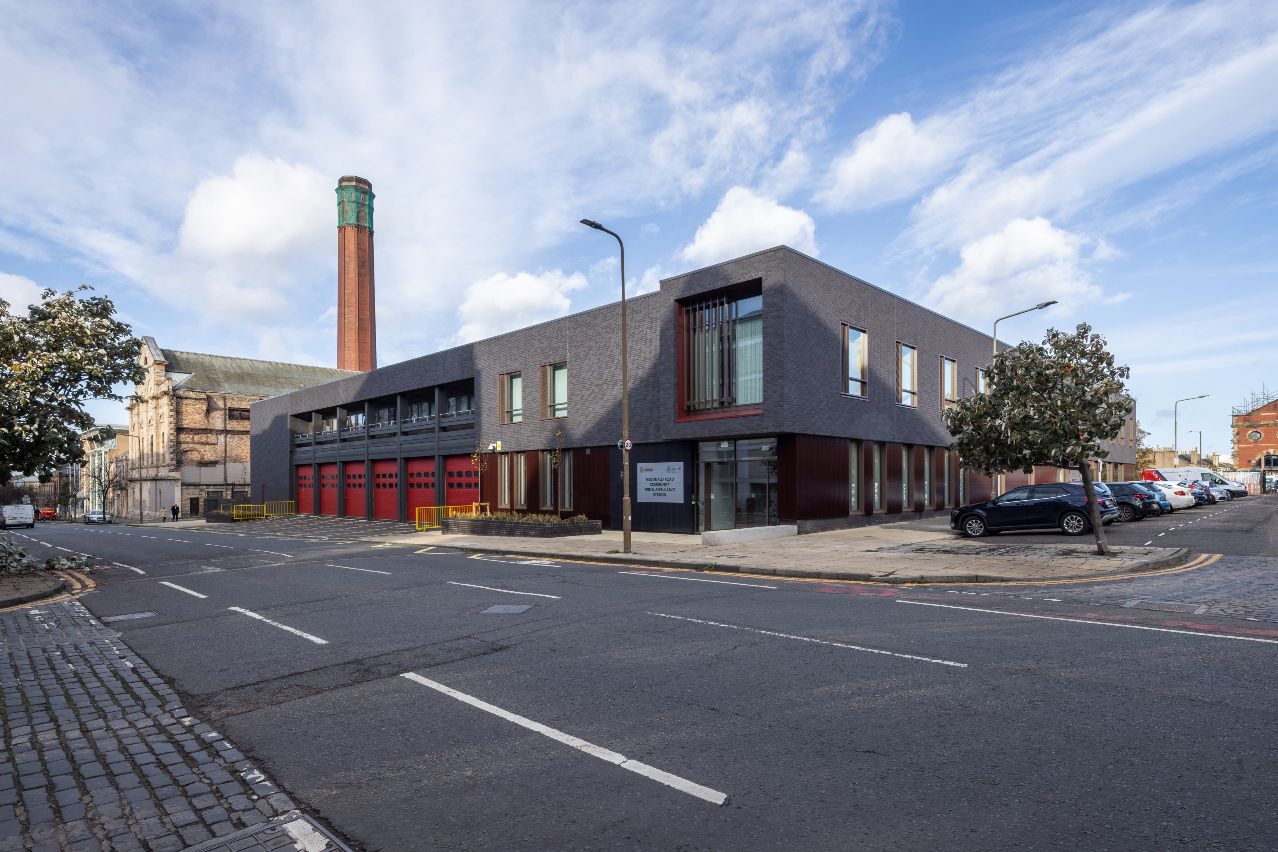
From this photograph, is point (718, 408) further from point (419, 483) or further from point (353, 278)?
point (353, 278)

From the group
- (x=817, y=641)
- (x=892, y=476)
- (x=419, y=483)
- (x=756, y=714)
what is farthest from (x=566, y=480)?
(x=756, y=714)

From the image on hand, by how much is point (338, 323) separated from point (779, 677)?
74.8m

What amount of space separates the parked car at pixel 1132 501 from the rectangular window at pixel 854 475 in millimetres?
9668

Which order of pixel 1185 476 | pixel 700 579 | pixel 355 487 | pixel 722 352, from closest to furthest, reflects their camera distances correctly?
pixel 700 579, pixel 722 352, pixel 1185 476, pixel 355 487

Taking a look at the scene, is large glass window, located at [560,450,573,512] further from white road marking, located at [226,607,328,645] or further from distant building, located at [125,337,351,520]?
distant building, located at [125,337,351,520]

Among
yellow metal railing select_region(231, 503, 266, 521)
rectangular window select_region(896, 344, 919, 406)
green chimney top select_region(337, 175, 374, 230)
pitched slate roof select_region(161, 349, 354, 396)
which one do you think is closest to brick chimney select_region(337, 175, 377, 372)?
green chimney top select_region(337, 175, 374, 230)

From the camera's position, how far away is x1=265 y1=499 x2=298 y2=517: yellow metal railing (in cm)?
5100

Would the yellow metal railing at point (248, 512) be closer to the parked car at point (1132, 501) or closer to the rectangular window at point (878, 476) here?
the rectangular window at point (878, 476)

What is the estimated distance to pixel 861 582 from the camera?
45.9 feet

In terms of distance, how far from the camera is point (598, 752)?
508 centimetres

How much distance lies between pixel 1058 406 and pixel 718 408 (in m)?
11.5

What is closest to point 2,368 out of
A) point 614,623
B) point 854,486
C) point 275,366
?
point 614,623

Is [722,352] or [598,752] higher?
[722,352]

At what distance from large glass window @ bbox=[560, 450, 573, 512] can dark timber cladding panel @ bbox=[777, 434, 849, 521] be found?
10.0 m
